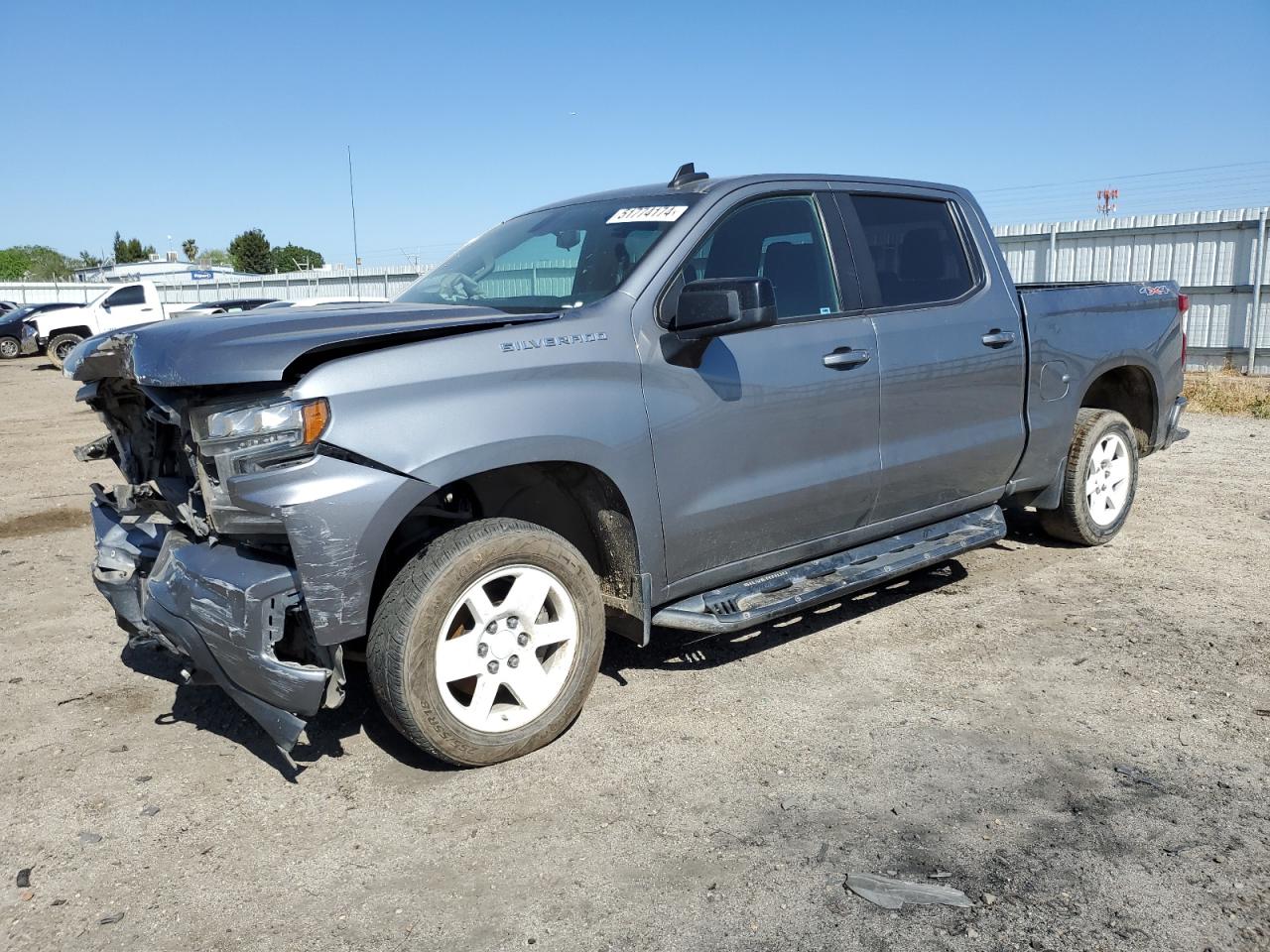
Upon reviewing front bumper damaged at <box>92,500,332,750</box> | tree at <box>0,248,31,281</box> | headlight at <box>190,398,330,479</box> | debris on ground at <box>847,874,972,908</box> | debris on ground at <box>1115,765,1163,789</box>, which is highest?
tree at <box>0,248,31,281</box>

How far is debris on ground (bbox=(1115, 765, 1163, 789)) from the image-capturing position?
128 inches

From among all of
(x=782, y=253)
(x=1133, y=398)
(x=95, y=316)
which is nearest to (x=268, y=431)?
(x=782, y=253)

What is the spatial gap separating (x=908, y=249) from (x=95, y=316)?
75.6 feet

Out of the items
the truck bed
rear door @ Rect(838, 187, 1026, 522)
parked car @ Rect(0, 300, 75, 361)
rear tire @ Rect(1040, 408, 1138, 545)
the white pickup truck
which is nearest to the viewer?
rear door @ Rect(838, 187, 1026, 522)

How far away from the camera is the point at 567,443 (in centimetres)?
338

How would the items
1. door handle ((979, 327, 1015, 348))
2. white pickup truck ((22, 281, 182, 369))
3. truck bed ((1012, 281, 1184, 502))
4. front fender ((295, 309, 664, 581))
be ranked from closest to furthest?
front fender ((295, 309, 664, 581))
door handle ((979, 327, 1015, 348))
truck bed ((1012, 281, 1184, 502))
white pickup truck ((22, 281, 182, 369))

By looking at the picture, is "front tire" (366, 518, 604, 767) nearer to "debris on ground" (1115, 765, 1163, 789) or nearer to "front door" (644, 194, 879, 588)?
"front door" (644, 194, 879, 588)

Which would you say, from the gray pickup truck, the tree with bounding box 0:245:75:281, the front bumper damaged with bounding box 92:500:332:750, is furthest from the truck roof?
the tree with bounding box 0:245:75:281

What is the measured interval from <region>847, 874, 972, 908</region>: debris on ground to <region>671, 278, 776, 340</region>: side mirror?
6.01 ft

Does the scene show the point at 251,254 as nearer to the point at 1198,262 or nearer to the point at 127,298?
the point at 127,298

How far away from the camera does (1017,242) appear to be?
1656 centimetres

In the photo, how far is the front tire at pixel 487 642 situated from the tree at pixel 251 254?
87314 mm

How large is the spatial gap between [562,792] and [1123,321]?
424 centimetres

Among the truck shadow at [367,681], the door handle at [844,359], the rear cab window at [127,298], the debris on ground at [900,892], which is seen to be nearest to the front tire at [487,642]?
the truck shadow at [367,681]
